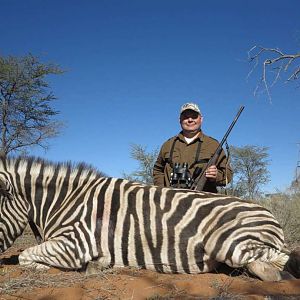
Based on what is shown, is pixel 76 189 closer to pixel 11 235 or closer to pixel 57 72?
pixel 11 235

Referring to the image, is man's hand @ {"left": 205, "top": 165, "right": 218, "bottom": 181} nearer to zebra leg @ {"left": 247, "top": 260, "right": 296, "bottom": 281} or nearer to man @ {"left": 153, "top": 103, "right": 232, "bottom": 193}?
man @ {"left": 153, "top": 103, "right": 232, "bottom": 193}

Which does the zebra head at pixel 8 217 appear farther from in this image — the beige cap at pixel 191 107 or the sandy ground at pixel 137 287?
the beige cap at pixel 191 107

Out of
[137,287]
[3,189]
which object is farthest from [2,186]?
[137,287]

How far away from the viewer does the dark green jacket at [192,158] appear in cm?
454

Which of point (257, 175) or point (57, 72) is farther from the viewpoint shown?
point (257, 175)

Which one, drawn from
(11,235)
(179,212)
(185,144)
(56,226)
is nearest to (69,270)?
(56,226)

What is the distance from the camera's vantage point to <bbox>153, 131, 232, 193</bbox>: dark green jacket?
454cm

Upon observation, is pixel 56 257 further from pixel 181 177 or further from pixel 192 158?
pixel 192 158

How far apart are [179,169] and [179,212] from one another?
1.17 meters

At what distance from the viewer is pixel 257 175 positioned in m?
20.2

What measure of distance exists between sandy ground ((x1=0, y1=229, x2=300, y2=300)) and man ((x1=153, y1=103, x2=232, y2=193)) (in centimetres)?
176

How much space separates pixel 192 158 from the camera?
463 cm

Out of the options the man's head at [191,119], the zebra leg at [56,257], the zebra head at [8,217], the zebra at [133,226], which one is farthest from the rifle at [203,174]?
the zebra head at [8,217]

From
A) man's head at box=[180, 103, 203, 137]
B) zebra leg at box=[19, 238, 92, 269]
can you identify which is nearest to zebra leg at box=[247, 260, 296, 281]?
zebra leg at box=[19, 238, 92, 269]
